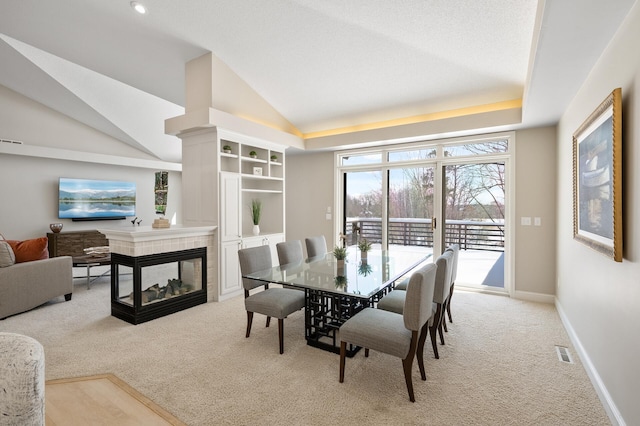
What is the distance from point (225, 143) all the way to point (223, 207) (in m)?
1.08

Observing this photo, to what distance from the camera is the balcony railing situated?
4730mm

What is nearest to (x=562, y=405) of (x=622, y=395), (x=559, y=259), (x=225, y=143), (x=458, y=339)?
(x=622, y=395)

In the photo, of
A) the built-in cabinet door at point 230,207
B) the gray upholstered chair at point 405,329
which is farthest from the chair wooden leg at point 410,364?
the built-in cabinet door at point 230,207

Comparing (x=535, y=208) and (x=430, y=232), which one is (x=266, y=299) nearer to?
(x=430, y=232)

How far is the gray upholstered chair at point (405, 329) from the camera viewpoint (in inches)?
82.3

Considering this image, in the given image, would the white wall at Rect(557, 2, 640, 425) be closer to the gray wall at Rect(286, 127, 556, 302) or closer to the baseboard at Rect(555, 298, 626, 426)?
the baseboard at Rect(555, 298, 626, 426)

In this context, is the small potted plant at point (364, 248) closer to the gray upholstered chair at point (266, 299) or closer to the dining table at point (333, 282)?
the dining table at point (333, 282)

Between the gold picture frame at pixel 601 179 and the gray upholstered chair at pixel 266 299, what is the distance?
240cm

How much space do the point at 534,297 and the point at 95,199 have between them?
911cm

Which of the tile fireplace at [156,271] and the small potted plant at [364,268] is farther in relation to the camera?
the tile fireplace at [156,271]

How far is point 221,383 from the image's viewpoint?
2.35 metres

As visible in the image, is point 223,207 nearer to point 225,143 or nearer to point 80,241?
point 225,143

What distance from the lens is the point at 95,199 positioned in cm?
746

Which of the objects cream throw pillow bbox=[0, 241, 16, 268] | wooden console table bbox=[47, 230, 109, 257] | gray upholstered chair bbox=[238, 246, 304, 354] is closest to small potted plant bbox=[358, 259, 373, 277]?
gray upholstered chair bbox=[238, 246, 304, 354]
